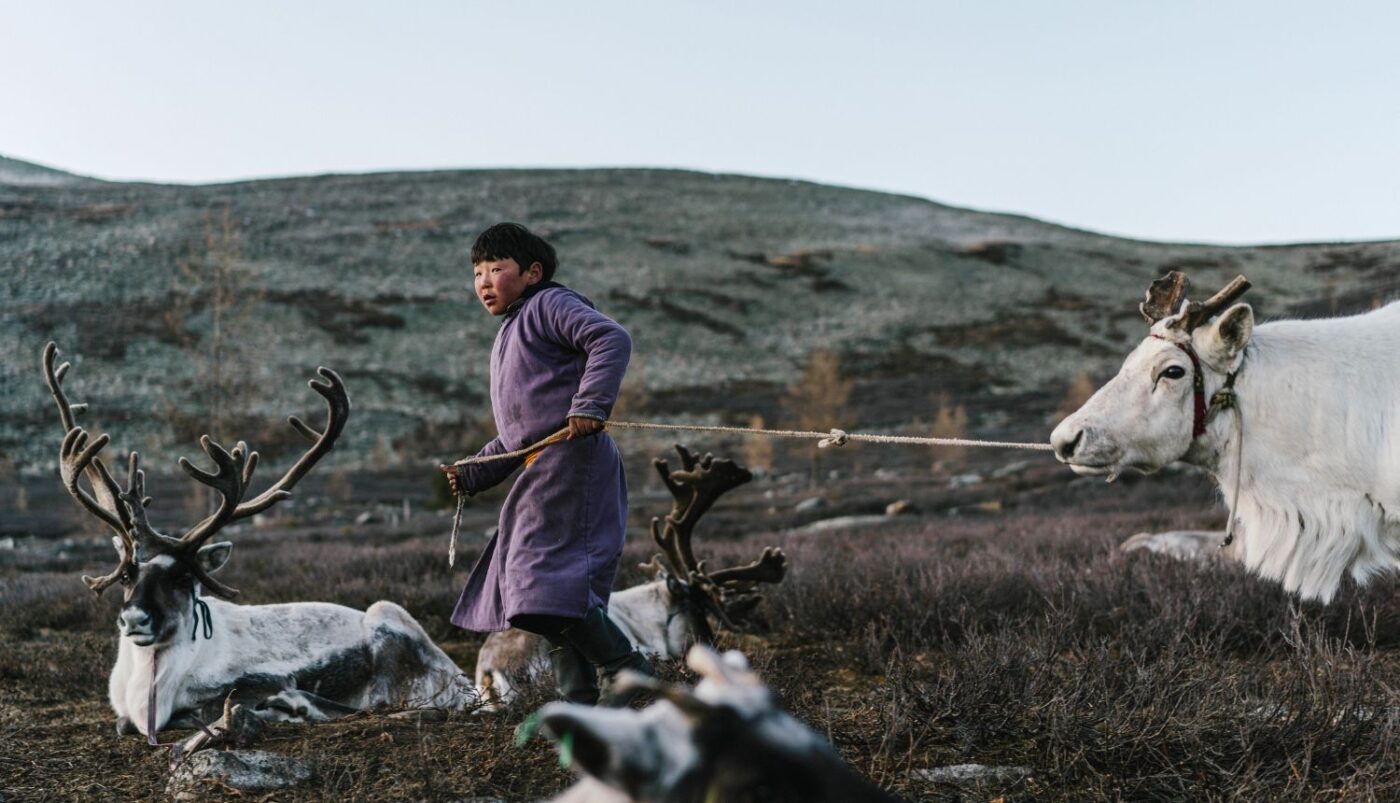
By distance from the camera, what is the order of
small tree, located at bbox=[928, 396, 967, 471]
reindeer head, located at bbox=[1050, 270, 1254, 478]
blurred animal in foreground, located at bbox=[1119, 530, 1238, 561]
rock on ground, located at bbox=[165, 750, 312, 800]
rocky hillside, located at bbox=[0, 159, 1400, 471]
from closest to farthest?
rock on ground, located at bbox=[165, 750, 312, 800]
reindeer head, located at bbox=[1050, 270, 1254, 478]
blurred animal in foreground, located at bbox=[1119, 530, 1238, 561]
small tree, located at bbox=[928, 396, 967, 471]
rocky hillside, located at bbox=[0, 159, 1400, 471]

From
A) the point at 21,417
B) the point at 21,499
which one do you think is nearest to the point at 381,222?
the point at 21,417

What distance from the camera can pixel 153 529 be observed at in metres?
4.32

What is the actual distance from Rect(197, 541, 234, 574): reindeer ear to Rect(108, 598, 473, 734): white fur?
0.77ft

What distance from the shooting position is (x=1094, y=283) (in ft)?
198

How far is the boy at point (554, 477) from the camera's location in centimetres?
331

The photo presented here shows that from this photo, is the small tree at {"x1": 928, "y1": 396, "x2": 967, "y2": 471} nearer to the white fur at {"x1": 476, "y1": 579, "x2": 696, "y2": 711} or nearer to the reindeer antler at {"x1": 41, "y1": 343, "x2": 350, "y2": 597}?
the white fur at {"x1": 476, "y1": 579, "x2": 696, "y2": 711}

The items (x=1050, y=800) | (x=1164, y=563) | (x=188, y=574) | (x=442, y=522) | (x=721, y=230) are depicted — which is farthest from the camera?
(x=721, y=230)

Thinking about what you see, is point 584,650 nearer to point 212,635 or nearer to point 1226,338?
point 212,635

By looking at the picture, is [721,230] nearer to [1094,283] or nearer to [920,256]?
[920,256]

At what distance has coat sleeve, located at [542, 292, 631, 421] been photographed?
10.7ft

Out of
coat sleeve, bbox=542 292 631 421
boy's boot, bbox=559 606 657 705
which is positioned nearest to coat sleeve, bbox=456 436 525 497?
coat sleeve, bbox=542 292 631 421

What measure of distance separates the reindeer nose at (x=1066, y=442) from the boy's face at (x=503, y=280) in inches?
76.6

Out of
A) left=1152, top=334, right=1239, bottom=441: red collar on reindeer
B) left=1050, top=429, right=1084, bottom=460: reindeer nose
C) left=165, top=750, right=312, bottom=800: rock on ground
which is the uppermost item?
left=1152, top=334, right=1239, bottom=441: red collar on reindeer

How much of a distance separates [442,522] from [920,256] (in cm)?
5006
